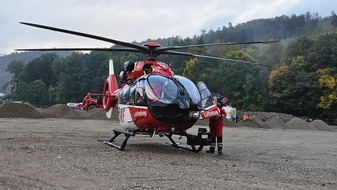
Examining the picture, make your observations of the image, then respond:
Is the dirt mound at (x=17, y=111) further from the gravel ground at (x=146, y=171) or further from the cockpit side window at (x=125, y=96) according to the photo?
the gravel ground at (x=146, y=171)

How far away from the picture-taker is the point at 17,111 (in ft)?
121

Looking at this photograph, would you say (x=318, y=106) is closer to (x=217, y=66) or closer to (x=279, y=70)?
(x=279, y=70)

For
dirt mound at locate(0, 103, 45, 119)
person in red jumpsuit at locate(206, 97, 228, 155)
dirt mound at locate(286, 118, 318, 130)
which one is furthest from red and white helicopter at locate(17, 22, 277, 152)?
dirt mound at locate(286, 118, 318, 130)

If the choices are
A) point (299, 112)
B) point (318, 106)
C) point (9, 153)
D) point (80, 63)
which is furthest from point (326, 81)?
point (80, 63)

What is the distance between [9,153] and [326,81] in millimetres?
62226

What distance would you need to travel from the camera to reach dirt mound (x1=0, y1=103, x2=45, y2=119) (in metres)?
36.2

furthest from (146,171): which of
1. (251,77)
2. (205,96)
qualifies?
(251,77)

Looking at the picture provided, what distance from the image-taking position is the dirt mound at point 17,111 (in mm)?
36156

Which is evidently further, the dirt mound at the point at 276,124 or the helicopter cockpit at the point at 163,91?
the dirt mound at the point at 276,124

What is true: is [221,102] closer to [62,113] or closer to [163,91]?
[163,91]

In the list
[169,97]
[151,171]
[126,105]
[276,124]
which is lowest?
[276,124]

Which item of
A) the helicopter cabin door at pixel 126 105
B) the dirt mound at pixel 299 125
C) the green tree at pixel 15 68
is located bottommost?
the dirt mound at pixel 299 125

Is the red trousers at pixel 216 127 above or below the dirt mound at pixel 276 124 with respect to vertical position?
above

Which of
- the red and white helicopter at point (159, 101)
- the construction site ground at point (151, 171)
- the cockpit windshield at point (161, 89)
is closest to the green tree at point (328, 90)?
the construction site ground at point (151, 171)
